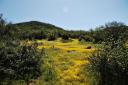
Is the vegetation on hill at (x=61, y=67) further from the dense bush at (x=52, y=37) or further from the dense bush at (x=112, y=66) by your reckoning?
the dense bush at (x=52, y=37)

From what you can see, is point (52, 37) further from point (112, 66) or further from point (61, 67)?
point (112, 66)

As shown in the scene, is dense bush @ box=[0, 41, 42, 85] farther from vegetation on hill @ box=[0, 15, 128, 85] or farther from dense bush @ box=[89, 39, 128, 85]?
dense bush @ box=[89, 39, 128, 85]

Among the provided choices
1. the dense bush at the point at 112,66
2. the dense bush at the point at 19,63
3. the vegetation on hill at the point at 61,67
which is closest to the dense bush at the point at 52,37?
the vegetation on hill at the point at 61,67

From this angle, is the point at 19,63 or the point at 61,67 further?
the point at 61,67

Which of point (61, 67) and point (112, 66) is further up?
point (112, 66)

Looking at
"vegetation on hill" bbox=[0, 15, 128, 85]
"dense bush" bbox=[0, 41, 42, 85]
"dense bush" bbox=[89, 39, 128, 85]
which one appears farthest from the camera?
"dense bush" bbox=[0, 41, 42, 85]

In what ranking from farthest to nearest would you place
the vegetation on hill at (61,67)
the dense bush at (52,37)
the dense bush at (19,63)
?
the dense bush at (52,37), the dense bush at (19,63), the vegetation on hill at (61,67)

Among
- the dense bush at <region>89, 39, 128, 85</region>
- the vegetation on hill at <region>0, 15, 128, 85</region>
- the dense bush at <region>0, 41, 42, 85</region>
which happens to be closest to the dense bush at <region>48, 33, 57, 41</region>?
the vegetation on hill at <region>0, 15, 128, 85</region>

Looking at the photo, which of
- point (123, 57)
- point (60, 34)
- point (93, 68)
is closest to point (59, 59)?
point (93, 68)

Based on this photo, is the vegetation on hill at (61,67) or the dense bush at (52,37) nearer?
the vegetation on hill at (61,67)

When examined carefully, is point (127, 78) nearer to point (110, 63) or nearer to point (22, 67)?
point (110, 63)

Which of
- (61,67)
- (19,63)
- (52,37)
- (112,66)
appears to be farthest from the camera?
(52,37)

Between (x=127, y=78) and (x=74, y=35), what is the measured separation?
55.4 meters

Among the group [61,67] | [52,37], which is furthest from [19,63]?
[52,37]
